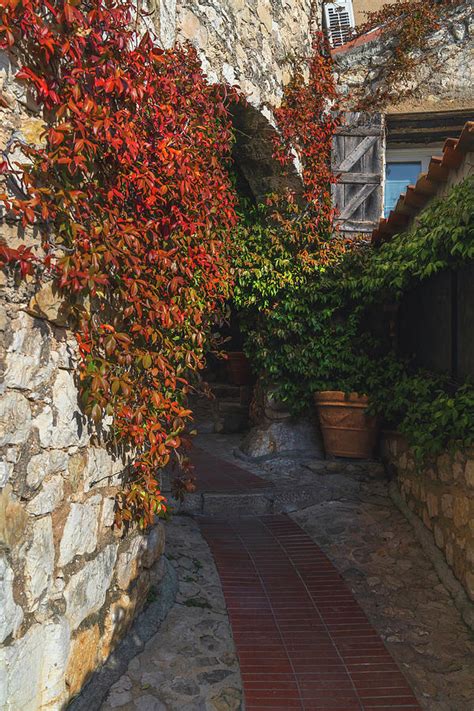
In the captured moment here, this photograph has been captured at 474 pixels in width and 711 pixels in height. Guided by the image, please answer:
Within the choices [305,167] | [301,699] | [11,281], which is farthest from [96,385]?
[305,167]

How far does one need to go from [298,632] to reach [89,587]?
4.50ft

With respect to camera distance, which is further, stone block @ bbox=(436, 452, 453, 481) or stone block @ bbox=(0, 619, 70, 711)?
stone block @ bbox=(436, 452, 453, 481)

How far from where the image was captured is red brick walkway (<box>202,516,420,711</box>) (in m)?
2.81

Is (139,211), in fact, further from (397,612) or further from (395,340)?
(395,340)

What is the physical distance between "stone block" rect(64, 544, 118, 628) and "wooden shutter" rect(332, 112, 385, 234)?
5.12 metres

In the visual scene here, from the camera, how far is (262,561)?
4328mm

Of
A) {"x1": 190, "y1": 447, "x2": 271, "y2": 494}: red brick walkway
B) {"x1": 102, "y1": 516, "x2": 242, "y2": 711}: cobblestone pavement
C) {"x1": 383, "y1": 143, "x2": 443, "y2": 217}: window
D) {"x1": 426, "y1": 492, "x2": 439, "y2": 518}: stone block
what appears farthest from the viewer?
{"x1": 383, "y1": 143, "x2": 443, "y2": 217}: window

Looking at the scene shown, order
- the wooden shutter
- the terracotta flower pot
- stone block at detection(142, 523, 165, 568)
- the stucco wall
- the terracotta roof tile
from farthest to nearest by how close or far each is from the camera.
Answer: the terracotta flower pot → the wooden shutter → the stucco wall → the terracotta roof tile → stone block at detection(142, 523, 165, 568)

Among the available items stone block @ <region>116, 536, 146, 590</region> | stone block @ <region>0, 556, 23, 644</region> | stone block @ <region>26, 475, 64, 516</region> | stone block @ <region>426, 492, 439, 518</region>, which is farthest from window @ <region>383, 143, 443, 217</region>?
stone block @ <region>0, 556, 23, 644</region>

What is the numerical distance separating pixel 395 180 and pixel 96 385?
21.0 ft

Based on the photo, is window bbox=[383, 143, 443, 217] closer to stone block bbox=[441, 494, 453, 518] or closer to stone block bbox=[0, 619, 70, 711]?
stone block bbox=[441, 494, 453, 518]

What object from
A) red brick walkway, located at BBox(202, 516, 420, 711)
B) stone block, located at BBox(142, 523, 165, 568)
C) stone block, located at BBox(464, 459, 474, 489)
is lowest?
red brick walkway, located at BBox(202, 516, 420, 711)

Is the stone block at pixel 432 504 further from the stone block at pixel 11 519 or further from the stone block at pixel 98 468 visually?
the stone block at pixel 11 519

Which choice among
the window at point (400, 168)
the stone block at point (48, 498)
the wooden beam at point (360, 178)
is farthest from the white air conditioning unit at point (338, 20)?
the stone block at point (48, 498)
